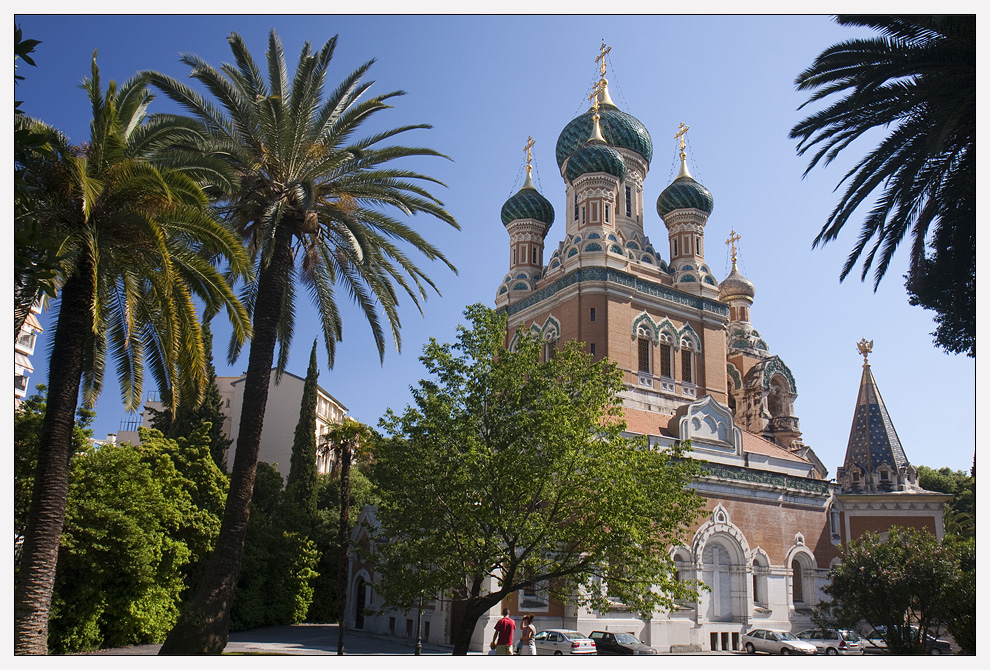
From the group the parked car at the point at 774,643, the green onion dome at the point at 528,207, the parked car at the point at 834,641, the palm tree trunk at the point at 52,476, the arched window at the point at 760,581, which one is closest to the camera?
the palm tree trunk at the point at 52,476

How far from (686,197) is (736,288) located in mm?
12838

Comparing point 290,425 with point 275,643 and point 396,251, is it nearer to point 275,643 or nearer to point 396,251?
point 275,643

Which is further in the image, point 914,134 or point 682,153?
point 682,153

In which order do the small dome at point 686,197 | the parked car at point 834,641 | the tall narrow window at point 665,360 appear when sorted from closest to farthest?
the parked car at point 834,641 < the tall narrow window at point 665,360 < the small dome at point 686,197

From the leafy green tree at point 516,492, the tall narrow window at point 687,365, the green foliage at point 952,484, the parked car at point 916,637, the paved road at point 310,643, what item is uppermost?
the tall narrow window at point 687,365

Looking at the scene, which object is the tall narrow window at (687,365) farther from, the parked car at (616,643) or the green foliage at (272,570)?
the green foliage at (272,570)

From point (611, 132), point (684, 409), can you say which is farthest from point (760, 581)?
point (611, 132)

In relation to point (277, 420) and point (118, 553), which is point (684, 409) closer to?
point (118, 553)

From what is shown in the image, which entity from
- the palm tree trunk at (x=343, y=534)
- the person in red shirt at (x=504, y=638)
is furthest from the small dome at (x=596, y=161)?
the person in red shirt at (x=504, y=638)

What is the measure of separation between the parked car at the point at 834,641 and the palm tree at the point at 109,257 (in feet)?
67.4

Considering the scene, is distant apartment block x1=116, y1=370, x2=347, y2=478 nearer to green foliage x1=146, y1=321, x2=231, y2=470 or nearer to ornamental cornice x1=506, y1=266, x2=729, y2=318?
green foliage x1=146, y1=321, x2=231, y2=470

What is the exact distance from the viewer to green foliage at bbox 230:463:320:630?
2639cm

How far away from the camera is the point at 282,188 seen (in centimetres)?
1409

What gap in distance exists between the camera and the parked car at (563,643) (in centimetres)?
1989
